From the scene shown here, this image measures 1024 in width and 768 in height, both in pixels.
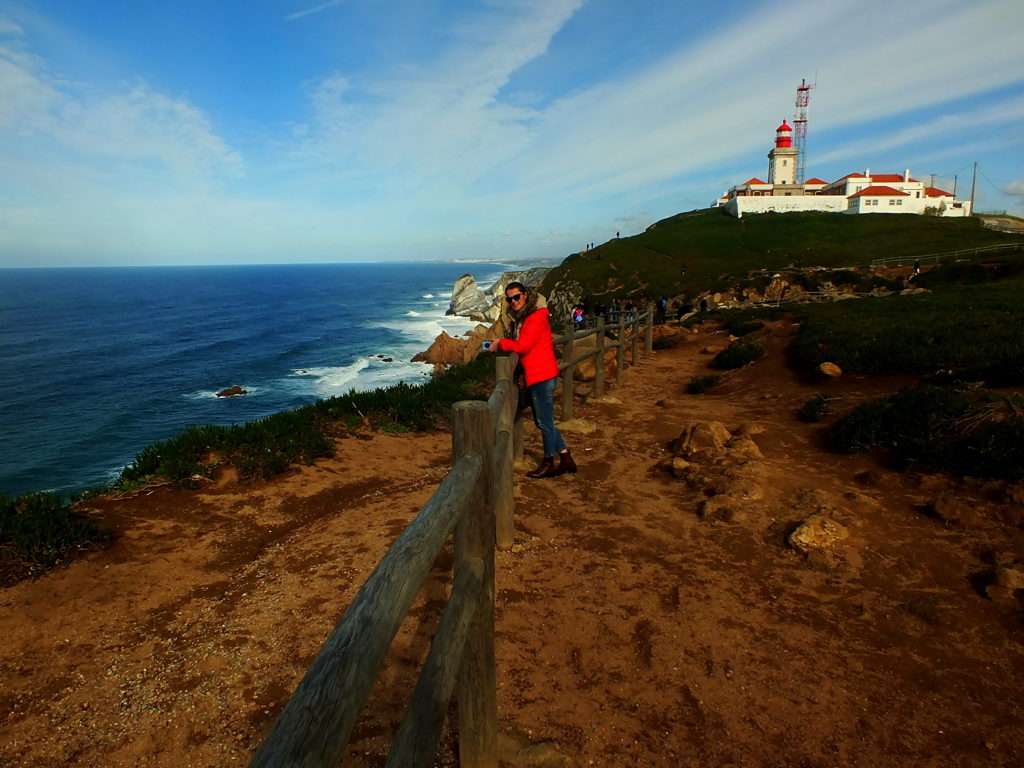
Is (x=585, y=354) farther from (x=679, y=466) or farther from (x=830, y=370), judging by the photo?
(x=830, y=370)

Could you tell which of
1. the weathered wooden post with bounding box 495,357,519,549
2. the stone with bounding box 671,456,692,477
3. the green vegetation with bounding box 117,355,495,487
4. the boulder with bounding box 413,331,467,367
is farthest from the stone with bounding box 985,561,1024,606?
the boulder with bounding box 413,331,467,367

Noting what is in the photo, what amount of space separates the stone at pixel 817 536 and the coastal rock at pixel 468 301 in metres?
71.9

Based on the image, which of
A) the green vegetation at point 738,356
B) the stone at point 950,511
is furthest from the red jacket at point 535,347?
the green vegetation at point 738,356

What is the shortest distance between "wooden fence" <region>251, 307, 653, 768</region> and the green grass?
28.9 feet

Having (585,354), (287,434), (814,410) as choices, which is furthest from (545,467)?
(814,410)

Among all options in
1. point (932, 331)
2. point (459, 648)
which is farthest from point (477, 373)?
point (459, 648)

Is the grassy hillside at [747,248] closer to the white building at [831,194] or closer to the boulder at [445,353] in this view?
the white building at [831,194]

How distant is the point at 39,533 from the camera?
5.05 meters

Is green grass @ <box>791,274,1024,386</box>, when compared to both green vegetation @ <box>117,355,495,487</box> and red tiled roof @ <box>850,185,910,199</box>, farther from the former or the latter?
red tiled roof @ <box>850,185,910,199</box>

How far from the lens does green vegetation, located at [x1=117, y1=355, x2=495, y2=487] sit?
23.6ft

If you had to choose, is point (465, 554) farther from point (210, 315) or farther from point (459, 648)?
point (210, 315)

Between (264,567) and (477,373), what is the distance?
27.9 feet

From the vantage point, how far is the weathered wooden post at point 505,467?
14.3 ft

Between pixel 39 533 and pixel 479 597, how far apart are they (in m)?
5.00
